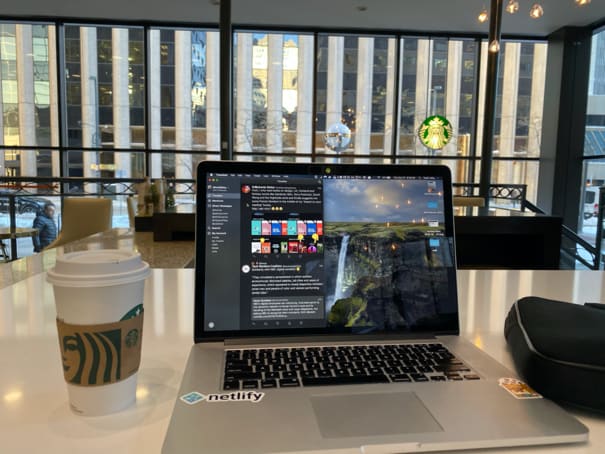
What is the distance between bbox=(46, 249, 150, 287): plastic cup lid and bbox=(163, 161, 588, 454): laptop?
153 mm

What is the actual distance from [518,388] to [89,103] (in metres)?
6.91

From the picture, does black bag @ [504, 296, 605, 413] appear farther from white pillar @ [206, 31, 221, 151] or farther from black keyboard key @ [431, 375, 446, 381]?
white pillar @ [206, 31, 221, 151]

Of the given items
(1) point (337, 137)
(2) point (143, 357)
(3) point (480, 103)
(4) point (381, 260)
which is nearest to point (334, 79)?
(1) point (337, 137)

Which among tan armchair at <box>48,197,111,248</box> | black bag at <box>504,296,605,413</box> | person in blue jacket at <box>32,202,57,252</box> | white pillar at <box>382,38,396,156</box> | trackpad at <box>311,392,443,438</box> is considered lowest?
person in blue jacket at <box>32,202,57,252</box>

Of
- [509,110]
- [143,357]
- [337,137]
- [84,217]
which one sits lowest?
[84,217]

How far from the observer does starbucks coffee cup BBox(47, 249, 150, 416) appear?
46cm

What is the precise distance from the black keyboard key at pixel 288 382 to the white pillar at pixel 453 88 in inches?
261

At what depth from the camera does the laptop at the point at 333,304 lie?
51 cm

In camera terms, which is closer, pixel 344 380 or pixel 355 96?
pixel 344 380

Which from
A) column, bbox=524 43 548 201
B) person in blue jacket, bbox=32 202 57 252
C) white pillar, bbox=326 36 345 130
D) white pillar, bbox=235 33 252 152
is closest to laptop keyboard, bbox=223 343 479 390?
person in blue jacket, bbox=32 202 57 252

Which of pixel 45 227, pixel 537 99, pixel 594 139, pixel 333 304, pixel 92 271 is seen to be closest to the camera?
pixel 92 271

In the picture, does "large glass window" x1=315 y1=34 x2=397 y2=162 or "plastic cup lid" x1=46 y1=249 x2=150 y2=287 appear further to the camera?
"large glass window" x1=315 y1=34 x2=397 y2=162

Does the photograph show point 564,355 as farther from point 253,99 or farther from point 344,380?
point 253,99

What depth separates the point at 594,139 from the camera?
6.12m
